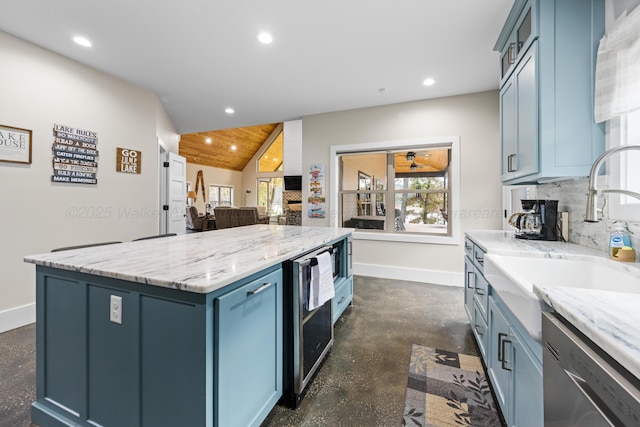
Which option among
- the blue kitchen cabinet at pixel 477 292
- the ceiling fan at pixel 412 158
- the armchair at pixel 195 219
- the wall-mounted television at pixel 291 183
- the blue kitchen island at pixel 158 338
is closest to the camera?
the blue kitchen island at pixel 158 338

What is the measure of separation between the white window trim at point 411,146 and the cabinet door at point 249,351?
9.93 ft

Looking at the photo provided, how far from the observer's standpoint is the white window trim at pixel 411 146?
12.5ft

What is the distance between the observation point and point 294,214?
722 cm

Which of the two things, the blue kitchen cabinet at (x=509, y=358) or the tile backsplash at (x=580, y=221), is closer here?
the blue kitchen cabinet at (x=509, y=358)

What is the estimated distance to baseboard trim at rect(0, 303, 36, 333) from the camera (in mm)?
2494

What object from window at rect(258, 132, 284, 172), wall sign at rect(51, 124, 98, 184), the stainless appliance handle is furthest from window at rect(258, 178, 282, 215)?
the stainless appliance handle

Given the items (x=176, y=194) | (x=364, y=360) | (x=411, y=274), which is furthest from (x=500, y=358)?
(x=176, y=194)

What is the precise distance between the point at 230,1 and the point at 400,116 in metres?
2.78

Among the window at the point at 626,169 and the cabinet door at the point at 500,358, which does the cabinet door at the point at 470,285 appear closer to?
the cabinet door at the point at 500,358

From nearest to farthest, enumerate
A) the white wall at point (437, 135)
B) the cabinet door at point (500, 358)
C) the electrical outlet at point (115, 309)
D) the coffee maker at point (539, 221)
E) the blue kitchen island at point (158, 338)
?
the blue kitchen island at point (158, 338) < the electrical outlet at point (115, 309) < the cabinet door at point (500, 358) < the coffee maker at point (539, 221) < the white wall at point (437, 135)

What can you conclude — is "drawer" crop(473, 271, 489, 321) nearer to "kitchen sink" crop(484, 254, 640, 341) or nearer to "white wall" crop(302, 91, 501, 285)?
"kitchen sink" crop(484, 254, 640, 341)

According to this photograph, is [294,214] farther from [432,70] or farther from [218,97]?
[432,70]

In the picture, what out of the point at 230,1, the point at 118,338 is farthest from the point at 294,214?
→ the point at 118,338

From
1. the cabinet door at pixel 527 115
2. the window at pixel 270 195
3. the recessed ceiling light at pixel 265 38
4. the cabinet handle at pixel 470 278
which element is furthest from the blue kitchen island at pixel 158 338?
the window at pixel 270 195
